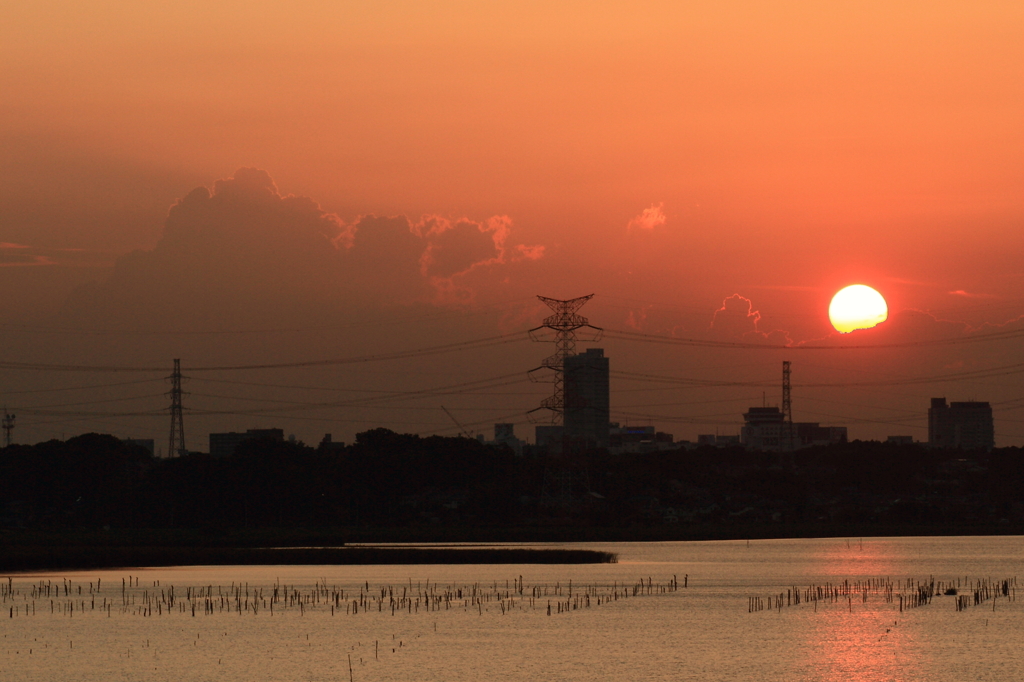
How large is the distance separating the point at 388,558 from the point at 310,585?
37467 millimetres

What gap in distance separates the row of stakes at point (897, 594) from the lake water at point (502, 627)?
40cm

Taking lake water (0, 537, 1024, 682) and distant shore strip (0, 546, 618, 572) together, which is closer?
lake water (0, 537, 1024, 682)

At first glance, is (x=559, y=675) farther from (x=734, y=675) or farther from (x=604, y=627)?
(x=604, y=627)

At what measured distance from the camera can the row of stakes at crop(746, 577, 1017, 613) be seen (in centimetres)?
10181

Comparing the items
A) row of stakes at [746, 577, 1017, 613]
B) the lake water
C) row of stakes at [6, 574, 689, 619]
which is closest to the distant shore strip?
the lake water

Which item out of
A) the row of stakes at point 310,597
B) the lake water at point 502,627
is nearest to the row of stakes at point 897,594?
the lake water at point 502,627

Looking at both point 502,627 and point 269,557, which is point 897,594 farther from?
point 269,557

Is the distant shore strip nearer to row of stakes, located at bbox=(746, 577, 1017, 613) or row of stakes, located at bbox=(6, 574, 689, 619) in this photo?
row of stakes, located at bbox=(6, 574, 689, 619)

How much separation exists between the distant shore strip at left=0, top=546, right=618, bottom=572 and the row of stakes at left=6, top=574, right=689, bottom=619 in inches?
1011

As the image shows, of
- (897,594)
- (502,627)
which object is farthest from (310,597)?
(897,594)

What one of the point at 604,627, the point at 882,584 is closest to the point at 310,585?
the point at 604,627

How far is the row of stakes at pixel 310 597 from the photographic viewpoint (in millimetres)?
96500

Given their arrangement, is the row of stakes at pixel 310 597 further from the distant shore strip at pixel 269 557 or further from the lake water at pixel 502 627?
the distant shore strip at pixel 269 557

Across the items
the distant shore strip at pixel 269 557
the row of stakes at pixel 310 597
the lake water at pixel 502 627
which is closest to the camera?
the lake water at pixel 502 627
